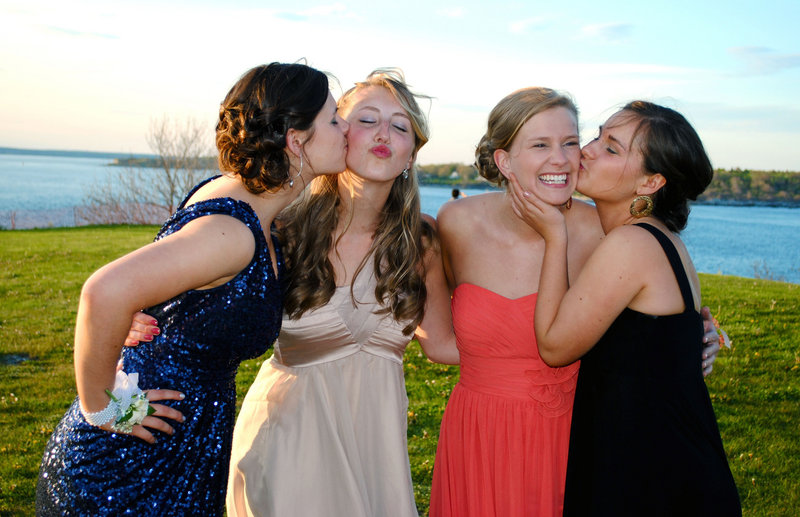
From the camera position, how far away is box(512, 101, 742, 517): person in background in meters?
2.55

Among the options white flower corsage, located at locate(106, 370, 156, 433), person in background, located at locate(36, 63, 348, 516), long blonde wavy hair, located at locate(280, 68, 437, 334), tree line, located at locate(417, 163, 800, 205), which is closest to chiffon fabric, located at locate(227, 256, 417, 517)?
long blonde wavy hair, located at locate(280, 68, 437, 334)

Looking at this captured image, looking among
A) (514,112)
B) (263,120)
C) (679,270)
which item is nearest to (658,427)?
(679,270)

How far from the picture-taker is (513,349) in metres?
3.31

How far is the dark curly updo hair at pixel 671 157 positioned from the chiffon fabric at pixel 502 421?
898mm

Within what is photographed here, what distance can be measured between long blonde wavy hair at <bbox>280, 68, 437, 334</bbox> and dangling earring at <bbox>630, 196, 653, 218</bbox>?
4.29 ft

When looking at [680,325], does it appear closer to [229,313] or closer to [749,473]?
[229,313]

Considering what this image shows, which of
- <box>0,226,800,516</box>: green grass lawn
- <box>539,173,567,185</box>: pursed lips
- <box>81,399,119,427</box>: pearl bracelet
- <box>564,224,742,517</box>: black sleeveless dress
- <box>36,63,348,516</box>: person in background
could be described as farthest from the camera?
<box>0,226,800,516</box>: green grass lawn

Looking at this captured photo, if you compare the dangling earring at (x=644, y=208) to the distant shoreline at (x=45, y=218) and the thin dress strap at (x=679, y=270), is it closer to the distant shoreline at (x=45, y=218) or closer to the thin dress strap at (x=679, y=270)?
the thin dress strap at (x=679, y=270)

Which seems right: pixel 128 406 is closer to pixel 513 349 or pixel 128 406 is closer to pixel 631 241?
pixel 513 349

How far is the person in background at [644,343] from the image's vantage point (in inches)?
100

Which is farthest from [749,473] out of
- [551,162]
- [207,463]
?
[207,463]

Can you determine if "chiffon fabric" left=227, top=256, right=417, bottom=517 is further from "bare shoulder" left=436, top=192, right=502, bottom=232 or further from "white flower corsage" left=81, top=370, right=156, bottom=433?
"white flower corsage" left=81, top=370, right=156, bottom=433

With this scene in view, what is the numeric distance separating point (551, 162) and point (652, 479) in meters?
1.55

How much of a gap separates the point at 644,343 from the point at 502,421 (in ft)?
3.10
